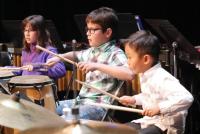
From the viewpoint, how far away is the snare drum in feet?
8.98

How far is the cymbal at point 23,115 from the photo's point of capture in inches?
64.8

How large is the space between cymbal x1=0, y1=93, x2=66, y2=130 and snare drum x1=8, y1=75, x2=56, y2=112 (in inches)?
35.0

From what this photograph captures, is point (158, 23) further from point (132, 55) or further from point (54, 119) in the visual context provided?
point (54, 119)

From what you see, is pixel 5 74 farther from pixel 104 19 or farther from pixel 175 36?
pixel 175 36

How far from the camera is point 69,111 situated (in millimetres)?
1701

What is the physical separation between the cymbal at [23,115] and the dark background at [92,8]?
2.97m

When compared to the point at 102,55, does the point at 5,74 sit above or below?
below

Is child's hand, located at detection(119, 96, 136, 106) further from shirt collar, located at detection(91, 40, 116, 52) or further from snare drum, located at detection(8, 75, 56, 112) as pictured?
snare drum, located at detection(8, 75, 56, 112)

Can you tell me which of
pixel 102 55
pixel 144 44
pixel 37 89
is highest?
pixel 144 44

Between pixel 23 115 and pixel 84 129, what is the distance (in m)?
0.27

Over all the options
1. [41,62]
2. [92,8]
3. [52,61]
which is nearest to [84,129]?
[52,61]

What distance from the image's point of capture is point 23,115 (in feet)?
5.60

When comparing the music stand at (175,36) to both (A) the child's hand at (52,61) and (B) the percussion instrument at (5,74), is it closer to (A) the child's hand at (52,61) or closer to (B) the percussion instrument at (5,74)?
(A) the child's hand at (52,61)

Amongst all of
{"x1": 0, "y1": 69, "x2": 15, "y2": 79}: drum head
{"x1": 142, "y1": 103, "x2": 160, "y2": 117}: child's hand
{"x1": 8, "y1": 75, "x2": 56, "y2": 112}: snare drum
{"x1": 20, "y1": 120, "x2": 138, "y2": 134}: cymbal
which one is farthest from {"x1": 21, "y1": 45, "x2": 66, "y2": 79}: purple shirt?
{"x1": 20, "y1": 120, "x2": 138, "y2": 134}: cymbal
